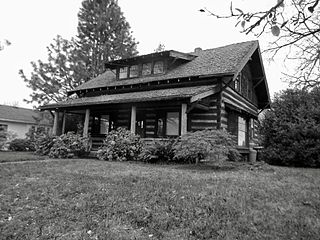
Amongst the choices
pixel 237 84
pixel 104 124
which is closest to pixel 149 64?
pixel 104 124

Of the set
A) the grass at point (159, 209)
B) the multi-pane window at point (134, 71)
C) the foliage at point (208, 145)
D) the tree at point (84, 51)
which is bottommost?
the grass at point (159, 209)

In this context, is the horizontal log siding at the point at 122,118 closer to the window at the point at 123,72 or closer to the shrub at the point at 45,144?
the window at the point at 123,72

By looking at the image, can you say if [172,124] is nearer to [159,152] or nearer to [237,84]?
[159,152]

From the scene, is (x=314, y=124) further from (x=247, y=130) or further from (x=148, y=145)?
(x=148, y=145)

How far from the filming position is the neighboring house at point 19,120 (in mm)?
24766

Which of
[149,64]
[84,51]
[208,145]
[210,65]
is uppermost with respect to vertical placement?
[84,51]

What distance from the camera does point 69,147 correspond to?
42.3ft

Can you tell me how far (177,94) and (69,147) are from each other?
6693 mm

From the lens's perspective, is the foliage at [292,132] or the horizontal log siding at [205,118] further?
the horizontal log siding at [205,118]

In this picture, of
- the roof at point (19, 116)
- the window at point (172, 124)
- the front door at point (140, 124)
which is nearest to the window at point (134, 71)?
the front door at point (140, 124)

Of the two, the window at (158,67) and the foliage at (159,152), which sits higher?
the window at (158,67)

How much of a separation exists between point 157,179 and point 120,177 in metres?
1.04

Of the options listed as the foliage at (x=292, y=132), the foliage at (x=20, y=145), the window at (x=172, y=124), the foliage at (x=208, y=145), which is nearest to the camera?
the foliage at (x=208, y=145)

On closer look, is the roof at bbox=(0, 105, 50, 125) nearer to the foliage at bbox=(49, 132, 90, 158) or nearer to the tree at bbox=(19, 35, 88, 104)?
the tree at bbox=(19, 35, 88, 104)
